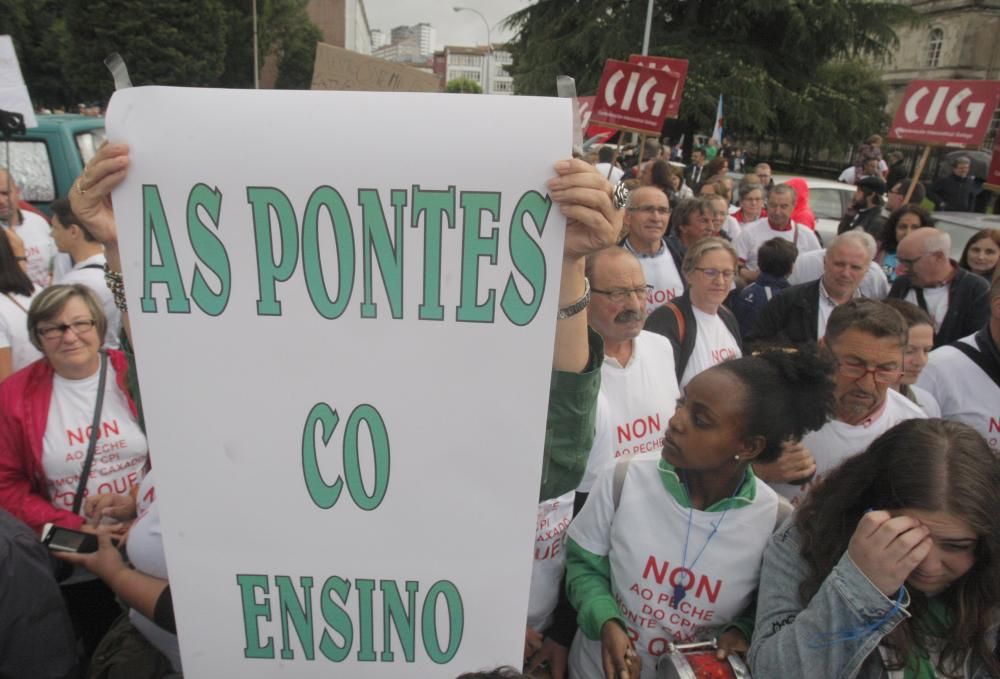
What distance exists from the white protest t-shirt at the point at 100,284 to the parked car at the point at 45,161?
298 cm

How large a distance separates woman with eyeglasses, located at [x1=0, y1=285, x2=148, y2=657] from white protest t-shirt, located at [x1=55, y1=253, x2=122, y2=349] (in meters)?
0.95

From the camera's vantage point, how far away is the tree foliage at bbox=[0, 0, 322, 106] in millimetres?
25656

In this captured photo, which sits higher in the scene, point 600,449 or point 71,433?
point 600,449

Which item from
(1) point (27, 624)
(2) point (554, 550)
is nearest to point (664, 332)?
(2) point (554, 550)

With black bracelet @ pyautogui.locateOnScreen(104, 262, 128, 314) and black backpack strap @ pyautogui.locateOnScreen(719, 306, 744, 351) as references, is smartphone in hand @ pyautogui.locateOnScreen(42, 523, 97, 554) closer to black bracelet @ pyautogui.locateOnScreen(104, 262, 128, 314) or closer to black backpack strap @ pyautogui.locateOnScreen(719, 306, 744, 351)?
black bracelet @ pyautogui.locateOnScreen(104, 262, 128, 314)

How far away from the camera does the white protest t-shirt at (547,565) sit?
201cm

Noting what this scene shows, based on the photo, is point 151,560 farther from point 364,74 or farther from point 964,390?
point 964,390

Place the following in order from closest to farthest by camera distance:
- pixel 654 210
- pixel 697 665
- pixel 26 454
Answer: pixel 697 665, pixel 26 454, pixel 654 210

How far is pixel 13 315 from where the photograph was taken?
3.07 metres

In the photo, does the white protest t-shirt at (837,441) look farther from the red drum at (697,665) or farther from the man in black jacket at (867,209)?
the man in black jacket at (867,209)

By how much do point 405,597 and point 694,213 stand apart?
13.0ft

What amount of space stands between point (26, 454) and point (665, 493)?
2.10 metres

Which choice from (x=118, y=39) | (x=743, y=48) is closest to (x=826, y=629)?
(x=743, y=48)

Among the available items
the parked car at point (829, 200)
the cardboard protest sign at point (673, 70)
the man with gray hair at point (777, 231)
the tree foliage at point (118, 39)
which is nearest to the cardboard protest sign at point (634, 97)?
the cardboard protest sign at point (673, 70)
